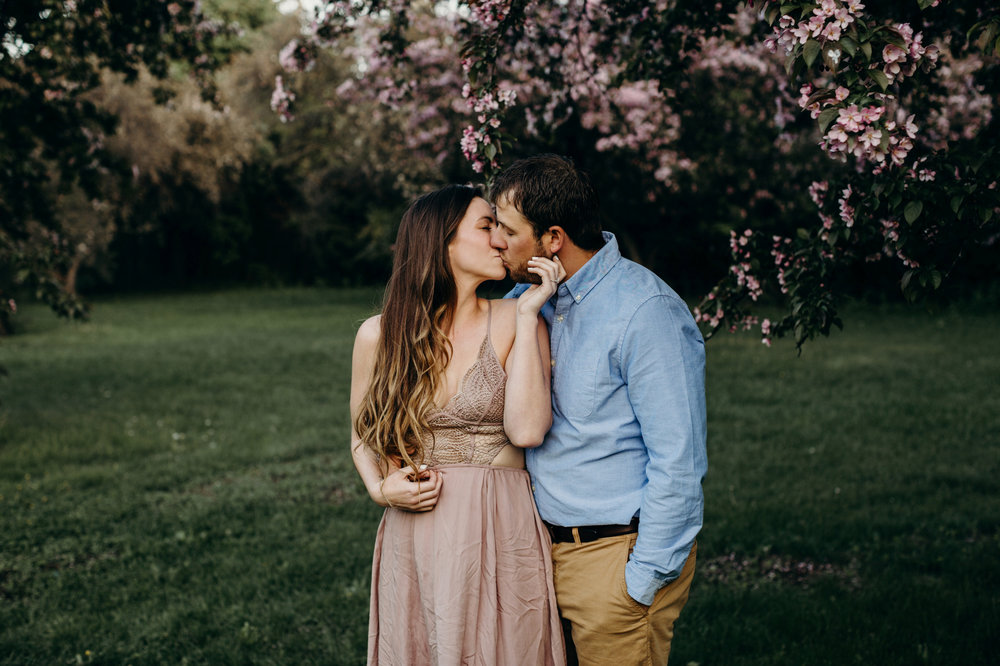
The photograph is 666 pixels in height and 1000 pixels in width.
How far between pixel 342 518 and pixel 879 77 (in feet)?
16.0

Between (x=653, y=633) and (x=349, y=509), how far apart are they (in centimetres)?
410

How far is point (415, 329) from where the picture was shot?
8.48 ft

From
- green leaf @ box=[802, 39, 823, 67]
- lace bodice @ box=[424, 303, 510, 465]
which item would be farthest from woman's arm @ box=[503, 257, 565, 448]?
green leaf @ box=[802, 39, 823, 67]

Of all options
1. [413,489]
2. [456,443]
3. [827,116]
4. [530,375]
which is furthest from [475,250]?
[827,116]

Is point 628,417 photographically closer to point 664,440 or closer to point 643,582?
point 664,440

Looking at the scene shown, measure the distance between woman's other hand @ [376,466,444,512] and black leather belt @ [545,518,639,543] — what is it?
14.3 inches

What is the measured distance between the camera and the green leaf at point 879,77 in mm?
1920

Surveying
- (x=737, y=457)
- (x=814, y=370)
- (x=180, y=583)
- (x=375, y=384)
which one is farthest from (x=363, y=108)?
(x=375, y=384)

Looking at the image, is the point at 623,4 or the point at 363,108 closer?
the point at 623,4

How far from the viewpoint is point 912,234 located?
2.59 metres

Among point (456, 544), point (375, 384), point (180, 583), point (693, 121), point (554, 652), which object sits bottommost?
point (180, 583)

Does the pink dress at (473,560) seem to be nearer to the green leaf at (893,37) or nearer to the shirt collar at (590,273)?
the shirt collar at (590,273)

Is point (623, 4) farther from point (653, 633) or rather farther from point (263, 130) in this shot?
point (263, 130)

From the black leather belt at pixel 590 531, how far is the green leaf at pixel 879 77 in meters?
1.28
